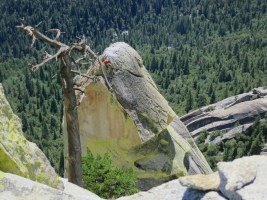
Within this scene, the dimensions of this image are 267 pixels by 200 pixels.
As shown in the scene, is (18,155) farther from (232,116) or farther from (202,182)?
(232,116)

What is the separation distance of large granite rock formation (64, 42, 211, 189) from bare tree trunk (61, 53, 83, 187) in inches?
217

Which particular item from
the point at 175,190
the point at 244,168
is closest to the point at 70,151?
the point at 175,190

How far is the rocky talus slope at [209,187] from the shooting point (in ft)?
20.3

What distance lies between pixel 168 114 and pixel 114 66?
166 inches

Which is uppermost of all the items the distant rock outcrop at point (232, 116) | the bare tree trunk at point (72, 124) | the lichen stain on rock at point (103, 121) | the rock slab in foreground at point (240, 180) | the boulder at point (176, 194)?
the rock slab in foreground at point (240, 180)

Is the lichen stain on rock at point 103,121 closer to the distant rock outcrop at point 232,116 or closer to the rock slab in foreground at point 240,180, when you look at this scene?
the rock slab in foreground at point 240,180

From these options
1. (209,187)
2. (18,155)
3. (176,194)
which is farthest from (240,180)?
(18,155)

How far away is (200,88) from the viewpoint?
177m

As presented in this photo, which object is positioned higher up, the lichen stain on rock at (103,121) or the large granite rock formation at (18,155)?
Result: the large granite rock formation at (18,155)

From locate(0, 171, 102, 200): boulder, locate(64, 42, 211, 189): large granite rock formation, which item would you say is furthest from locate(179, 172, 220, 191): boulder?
locate(64, 42, 211, 189): large granite rock formation

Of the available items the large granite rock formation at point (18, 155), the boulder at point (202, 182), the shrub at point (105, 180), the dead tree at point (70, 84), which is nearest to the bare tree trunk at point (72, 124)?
the dead tree at point (70, 84)

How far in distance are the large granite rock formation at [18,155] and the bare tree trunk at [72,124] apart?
265 centimetres

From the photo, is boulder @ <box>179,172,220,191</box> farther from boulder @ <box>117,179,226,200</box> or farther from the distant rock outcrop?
the distant rock outcrop

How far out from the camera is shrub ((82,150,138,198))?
14.8 m
